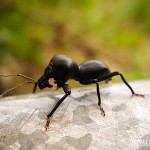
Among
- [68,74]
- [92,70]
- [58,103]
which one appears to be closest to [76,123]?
[58,103]

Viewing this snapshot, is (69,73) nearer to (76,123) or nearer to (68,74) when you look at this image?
(68,74)

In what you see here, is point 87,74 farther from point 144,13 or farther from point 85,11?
point 144,13

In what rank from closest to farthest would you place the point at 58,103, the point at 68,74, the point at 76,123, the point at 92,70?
the point at 76,123, the point at 58,103, the point at 68,74, the point at 92,70

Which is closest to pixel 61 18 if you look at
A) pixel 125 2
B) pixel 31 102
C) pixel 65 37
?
pixel 65 37

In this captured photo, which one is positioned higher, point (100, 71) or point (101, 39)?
point (101, 39)

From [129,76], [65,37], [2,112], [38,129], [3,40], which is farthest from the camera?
[65,37]

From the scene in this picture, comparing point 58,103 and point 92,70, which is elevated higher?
point 92,70

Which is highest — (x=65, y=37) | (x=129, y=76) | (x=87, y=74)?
(x=65, y=37)

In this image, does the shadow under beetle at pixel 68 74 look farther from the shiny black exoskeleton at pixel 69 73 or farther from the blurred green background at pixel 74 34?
the blurred green background at pixel 74 34
